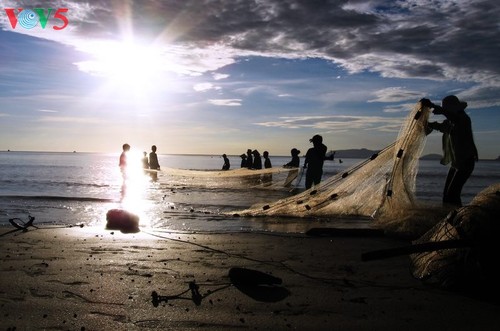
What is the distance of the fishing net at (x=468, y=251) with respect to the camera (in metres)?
4.26

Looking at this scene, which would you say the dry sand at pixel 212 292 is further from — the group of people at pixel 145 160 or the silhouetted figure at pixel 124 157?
the group of people at pixel 145 160

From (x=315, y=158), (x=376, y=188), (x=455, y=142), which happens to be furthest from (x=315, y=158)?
(x=455, y=142)

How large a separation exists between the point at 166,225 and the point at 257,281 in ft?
18.8

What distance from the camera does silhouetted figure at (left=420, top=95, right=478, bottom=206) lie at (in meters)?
7.56

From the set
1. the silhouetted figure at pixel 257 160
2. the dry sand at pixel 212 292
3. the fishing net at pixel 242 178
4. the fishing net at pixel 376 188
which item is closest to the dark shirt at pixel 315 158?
the fishing net at pixel 376 188

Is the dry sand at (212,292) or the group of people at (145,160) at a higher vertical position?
the group of people at (145,160)

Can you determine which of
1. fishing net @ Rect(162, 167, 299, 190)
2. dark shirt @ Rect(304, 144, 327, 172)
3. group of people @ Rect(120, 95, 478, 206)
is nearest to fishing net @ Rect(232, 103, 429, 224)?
group of people @ Rect(120, 95, 478, 206)

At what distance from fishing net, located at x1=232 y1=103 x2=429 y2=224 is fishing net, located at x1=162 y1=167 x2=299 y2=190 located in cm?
914

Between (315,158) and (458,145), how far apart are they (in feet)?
20.2

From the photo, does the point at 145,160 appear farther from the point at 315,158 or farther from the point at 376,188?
the point at 376,188

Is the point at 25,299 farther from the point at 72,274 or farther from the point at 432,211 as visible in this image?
the point at 432,211

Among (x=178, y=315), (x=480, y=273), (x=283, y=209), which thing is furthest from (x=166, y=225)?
(x=480, y=273)

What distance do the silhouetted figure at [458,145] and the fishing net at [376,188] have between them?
410 mm

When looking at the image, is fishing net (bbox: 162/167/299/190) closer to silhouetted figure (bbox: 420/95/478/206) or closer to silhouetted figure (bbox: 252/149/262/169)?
silhouetted figure (bbox: 252/149/262/169)
